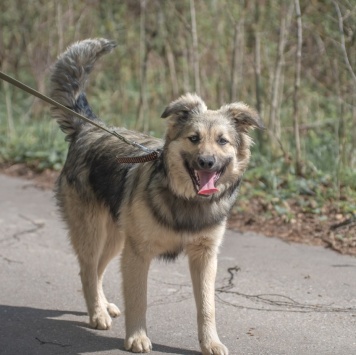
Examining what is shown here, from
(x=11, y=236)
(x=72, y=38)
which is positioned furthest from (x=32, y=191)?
(x=72, y=38)

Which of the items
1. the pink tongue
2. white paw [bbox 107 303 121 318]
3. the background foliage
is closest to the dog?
the pink tongue

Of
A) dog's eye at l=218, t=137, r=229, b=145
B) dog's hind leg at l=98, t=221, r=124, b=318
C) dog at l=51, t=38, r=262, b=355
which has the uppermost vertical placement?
dog's eye at l=218, t=137, r=229, b=145

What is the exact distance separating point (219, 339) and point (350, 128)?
5.58 metres

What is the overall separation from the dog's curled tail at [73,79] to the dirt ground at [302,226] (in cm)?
270

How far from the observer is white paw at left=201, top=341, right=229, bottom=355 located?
4711 mm

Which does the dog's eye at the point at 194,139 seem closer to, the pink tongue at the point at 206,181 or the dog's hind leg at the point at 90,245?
the pink tongue at the point at 206,181

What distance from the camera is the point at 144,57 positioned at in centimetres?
1156

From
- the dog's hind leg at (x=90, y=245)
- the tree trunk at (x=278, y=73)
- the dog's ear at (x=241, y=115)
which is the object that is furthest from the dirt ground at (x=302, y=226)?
the dog's hind leg at (x=90, y=245)

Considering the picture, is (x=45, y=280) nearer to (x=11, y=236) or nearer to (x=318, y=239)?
(x=11, y=236)

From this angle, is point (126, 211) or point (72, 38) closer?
point (126, 211)

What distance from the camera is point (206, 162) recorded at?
467 cm

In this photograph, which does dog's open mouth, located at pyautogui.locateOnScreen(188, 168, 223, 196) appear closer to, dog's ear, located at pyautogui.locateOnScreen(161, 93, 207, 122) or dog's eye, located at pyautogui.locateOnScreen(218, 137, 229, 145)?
dog's eye, located at pyautogui.locateOnScreen(218, 137, 229, 145)

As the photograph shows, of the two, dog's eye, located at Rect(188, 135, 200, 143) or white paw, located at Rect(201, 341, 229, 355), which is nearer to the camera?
white paw, located at Rect(201, 341, 229, 355)

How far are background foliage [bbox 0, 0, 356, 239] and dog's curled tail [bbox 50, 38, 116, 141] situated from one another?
303 centimetres
